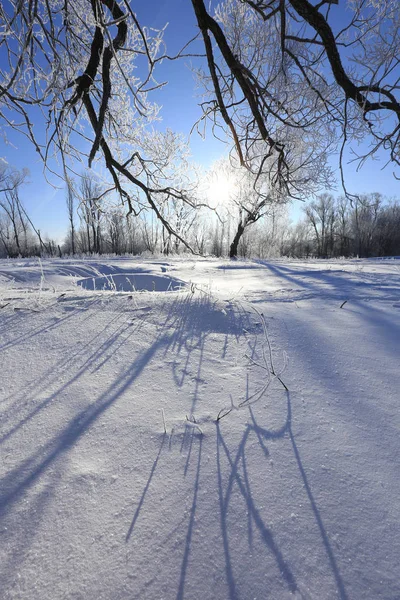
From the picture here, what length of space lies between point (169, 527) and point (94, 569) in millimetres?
127

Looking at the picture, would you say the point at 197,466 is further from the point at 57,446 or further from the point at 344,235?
the point at 344,235

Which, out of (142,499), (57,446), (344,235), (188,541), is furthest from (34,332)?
(344,235)

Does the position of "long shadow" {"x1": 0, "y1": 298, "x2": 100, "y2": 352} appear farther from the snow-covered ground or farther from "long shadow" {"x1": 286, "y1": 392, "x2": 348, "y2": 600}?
"long shadow" {"x1": 286, "y1": 392, "x2": 348, "y2": 600}

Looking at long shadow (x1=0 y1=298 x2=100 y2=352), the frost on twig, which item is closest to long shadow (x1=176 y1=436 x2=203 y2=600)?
the frost on twig

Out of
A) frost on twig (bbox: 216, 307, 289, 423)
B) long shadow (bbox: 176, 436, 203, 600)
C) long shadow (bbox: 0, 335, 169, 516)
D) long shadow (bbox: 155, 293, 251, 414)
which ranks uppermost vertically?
long shadow (bbox: 155, 293, 251, 414)

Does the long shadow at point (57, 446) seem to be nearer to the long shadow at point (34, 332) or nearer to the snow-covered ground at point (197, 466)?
the snow-covered ground at point (197, 466)

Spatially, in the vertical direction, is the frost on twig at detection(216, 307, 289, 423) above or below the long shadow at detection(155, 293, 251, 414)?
below

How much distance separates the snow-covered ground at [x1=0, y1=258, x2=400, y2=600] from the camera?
42cm

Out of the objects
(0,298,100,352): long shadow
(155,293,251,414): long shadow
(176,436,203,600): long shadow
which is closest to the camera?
(176,436,203,600): long shadow

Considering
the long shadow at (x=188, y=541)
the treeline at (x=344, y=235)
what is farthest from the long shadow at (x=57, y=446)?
the treeline at (x=344, y=235)

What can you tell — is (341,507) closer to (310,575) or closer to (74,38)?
(310,575)

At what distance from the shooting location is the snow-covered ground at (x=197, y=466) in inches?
16.7

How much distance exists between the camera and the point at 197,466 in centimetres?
61

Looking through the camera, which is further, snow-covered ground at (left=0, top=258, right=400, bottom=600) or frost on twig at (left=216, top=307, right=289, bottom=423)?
frost on twig at (left=216, top=307, right=289, bottom=423)
